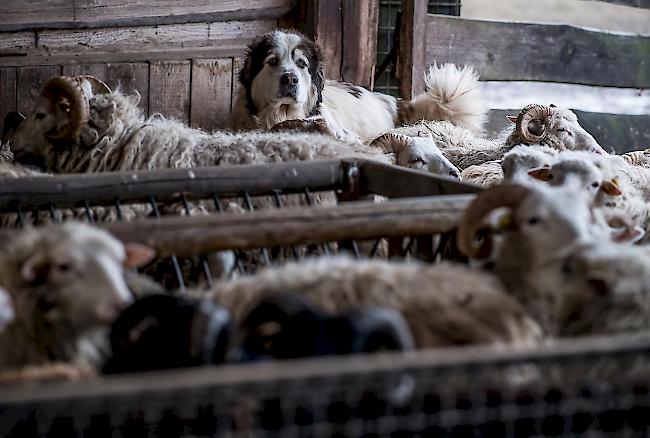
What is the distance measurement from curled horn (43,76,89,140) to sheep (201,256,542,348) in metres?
3.11

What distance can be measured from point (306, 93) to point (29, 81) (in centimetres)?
224

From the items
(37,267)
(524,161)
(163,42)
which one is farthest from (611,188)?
(163,42)

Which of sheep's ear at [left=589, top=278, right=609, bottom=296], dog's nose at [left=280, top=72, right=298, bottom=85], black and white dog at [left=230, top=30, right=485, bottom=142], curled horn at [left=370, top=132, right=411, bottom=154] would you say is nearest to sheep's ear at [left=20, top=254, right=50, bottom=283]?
sheep's ear at [left=589, top=278, right=609, bottom=296]

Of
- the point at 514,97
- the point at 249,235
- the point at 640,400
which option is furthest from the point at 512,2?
the point at 640,400

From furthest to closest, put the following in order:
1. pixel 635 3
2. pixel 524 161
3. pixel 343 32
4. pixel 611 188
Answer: pixel 635 3, pixel 343 32, pixel 524 161, pixel 611 188

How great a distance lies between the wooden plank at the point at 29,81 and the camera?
8219 millimetres

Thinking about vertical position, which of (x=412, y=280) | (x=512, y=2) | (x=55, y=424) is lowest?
(x=55, y=424)

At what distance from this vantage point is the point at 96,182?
4.21 metres

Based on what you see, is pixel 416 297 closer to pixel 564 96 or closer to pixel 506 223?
pixel 506 223

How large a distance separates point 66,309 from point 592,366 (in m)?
1.37

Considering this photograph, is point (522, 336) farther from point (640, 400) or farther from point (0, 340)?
point (0, 340)

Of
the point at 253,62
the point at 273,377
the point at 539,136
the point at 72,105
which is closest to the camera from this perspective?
the point at 273,377

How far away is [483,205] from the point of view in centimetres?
306

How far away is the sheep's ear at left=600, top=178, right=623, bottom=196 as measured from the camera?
507cm
